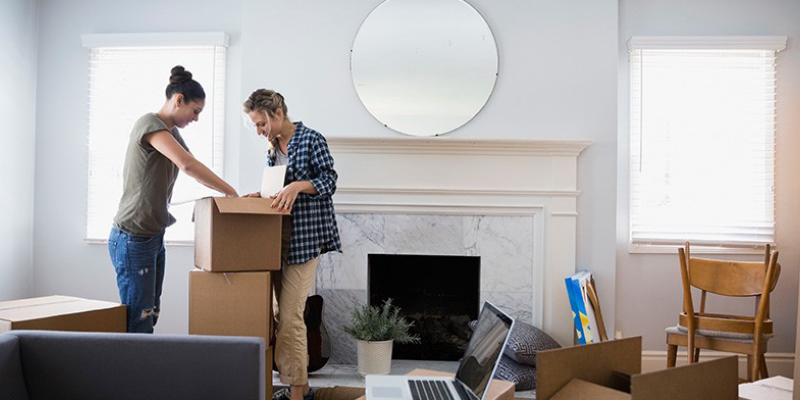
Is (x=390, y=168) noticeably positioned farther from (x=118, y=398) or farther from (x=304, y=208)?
(x=118, y=398)

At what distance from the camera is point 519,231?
11.1 ft

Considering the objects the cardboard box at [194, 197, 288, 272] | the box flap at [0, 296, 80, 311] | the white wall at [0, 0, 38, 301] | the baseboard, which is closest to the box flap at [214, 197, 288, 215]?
the cardboard box at [194, 197, 288, 272]

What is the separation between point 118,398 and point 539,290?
7.45 feet

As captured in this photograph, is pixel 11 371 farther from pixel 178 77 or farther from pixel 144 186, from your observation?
pixel 178 77

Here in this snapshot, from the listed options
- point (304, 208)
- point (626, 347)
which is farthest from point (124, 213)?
point (626, 347)

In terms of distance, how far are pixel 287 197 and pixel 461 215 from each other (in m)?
1.26

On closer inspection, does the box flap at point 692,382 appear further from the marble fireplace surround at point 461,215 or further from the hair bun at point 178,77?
the marble fireplace surround at point 461,215

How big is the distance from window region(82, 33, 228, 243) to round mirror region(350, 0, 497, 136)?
0.99 metres

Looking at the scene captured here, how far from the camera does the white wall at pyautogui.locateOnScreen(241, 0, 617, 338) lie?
11.2 ft

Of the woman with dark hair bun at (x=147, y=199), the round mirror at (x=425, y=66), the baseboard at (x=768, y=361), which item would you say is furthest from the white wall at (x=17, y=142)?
the baseboard at (x=768, y=361)

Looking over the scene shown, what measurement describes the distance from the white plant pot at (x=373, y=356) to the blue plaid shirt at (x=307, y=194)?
2.52 feet

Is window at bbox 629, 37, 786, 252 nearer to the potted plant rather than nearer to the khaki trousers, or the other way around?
the potted plant

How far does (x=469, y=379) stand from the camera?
63.2 inches

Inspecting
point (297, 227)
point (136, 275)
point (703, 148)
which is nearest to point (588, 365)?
point (297, 227)
